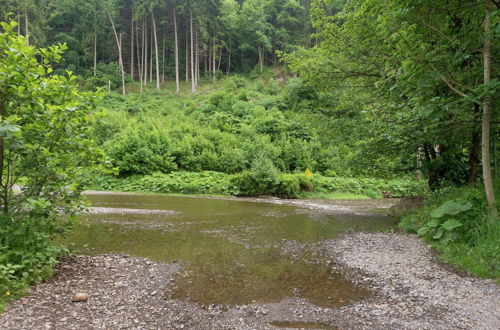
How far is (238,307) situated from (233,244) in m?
3.79

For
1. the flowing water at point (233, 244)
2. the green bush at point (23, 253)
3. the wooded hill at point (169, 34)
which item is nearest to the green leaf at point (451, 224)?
the flowing water at point (233, 244)

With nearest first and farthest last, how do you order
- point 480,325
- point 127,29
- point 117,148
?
point 480,325 < point 117,148 < point 127,29

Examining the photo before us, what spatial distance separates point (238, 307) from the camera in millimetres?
4605

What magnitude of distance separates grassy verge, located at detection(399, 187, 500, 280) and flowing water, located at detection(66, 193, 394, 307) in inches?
94.6

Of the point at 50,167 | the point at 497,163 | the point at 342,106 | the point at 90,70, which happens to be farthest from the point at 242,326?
the point at 90,70

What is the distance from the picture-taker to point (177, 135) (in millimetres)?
30328

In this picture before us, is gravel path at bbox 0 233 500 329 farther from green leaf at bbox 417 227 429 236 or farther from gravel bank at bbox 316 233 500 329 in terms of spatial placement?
green leaf at bbox 417 227 429 236

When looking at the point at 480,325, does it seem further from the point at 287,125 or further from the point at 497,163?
the point at 287,125

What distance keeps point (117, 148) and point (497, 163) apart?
24.4 meters

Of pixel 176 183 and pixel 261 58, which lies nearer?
pixel 176 183

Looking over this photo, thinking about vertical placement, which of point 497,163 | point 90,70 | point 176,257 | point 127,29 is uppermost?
point 127,29

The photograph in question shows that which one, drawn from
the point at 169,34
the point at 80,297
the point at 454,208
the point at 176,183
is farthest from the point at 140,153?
the point at 169,34

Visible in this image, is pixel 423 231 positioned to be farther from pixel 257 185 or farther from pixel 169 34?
pixel 169 34

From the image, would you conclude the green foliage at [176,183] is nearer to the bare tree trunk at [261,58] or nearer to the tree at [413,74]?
the tree at [413,74]
